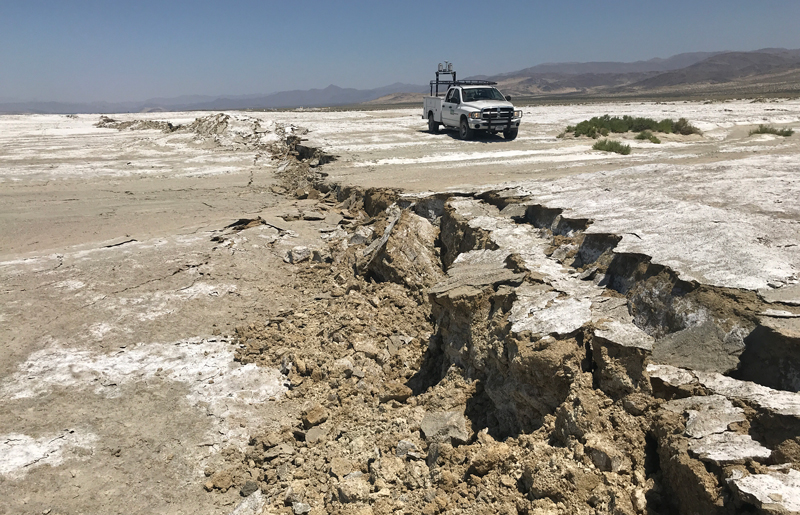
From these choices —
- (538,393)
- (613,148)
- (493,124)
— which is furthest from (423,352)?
(493,124)

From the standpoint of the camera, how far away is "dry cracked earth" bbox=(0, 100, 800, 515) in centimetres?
322

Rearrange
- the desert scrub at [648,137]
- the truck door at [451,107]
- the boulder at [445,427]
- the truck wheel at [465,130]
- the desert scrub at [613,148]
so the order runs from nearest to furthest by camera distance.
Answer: the boulder at [445,427] < the desert scrub at [613,148] < the desert scrub at [648,137] < the truck wheel at [465,130] < the truck door at [451,107]

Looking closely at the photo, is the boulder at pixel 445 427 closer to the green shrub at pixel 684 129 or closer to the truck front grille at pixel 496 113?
the truck front grille at pixel 496 113

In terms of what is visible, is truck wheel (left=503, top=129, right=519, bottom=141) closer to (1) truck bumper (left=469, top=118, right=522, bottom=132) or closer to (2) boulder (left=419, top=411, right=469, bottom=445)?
(1) truck bumper (left=469, top=118, right=522, bottom=132)

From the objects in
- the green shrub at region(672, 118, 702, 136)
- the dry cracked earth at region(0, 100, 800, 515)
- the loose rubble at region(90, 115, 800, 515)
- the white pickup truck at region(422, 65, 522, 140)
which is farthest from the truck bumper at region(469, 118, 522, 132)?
the loose rubble at region(90, 115, 800, 515)

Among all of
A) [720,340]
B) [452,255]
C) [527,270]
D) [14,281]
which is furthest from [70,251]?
[720,340]

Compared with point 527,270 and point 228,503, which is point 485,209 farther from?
point 228,503

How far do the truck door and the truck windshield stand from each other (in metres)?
0.32

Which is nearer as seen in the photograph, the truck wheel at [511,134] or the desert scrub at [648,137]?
the desert scrub at [648,137]

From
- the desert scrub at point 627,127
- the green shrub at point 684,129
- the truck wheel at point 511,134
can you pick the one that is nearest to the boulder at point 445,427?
the truck wheel at point 511,134

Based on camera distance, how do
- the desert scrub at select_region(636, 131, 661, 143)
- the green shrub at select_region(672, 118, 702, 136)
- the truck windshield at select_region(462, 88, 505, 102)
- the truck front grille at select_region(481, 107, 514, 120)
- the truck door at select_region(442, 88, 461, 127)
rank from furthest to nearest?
the green shrub at select_region(672, 118, 702, 136), the truck door at select_region(442, 88, 461, 127), the truck windshield at select_region(462, 88, 505, 102), the truck front grille at select_region(481, 107, 514, 120), the desert scrub at select_region(636, 131, 661, 143)

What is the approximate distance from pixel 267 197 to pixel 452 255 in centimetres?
711

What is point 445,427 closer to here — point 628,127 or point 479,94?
point 479,94

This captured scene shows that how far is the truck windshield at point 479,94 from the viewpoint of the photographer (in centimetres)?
2014
